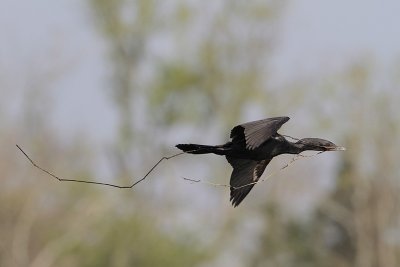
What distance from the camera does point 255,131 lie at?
7227 mm

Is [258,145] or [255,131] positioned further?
[255,131]

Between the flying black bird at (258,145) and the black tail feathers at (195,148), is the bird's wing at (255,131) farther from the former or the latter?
the black tail feathers at (195,148)

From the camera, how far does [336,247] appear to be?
45844mm

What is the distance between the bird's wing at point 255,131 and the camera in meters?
7.15

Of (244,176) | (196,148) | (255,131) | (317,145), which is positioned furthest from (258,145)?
(244,176)

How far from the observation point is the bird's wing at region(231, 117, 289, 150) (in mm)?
7152

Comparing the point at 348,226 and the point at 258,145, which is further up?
the point at 348,226

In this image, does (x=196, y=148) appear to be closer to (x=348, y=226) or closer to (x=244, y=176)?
(x=244, y=176)

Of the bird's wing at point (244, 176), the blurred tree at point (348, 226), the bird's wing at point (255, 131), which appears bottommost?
the bird's wing at point (255, 131)

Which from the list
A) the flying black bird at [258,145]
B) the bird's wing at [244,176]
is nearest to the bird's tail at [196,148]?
the flying black bird at [258,145]

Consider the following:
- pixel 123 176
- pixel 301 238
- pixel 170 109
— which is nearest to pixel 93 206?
pixel 123 176

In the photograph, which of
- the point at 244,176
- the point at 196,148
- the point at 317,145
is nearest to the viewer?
the point at 196,148

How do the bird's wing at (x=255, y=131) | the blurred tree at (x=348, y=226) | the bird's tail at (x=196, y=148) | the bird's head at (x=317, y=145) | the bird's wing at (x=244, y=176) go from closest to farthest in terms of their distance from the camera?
1. the bird's wing at (x=255, y=131)
2. the bird's tail at (x=196, y=148)
3. the bird's head at (x=317, y=145)
4. the bird's wing at (x=244, y=176)
5. the blurred tree at (x=348, y=226)

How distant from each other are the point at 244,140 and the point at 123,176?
3508cm
